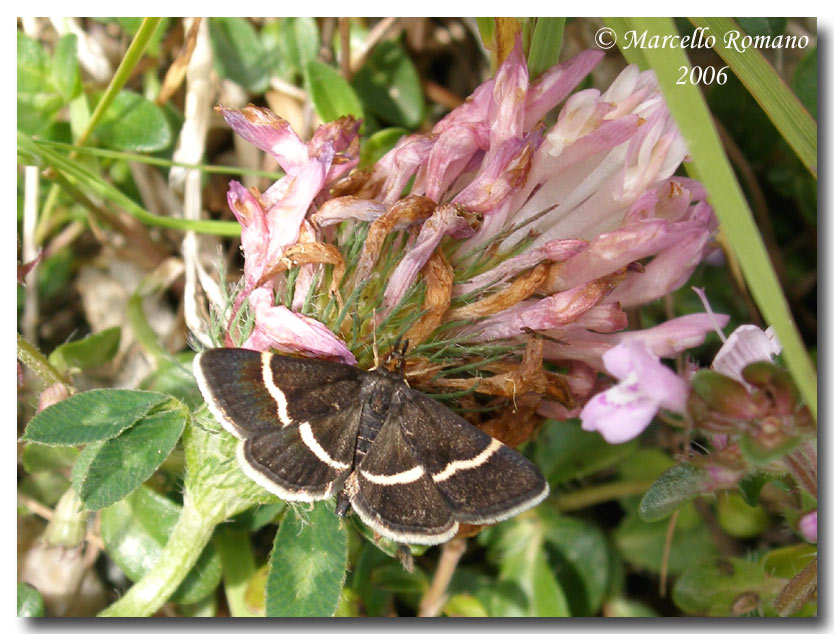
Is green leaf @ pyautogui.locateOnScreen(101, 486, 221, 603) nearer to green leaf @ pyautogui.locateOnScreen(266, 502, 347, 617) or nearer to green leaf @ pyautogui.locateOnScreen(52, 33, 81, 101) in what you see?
green leaf @ pyautogui.locateOnScreen(266, 502, 347, 617)

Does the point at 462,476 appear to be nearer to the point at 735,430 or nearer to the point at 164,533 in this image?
the point at 735,430

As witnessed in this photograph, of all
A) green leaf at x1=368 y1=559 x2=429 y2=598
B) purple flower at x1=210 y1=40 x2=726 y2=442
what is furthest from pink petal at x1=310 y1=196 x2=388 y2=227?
green leaf at x1=368 y1=559 x2=429 y2=598

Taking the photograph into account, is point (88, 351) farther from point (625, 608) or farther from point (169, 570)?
point (625, 608)

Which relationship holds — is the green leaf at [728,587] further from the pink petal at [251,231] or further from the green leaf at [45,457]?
the green leaf at [45,457]

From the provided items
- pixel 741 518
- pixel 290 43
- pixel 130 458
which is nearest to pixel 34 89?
pixel 290 43

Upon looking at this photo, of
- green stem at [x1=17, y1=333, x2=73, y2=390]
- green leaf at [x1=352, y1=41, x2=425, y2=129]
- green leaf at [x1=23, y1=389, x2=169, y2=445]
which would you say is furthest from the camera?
green leaf at [x1=352, y1=41, x2=425, y2=129]
